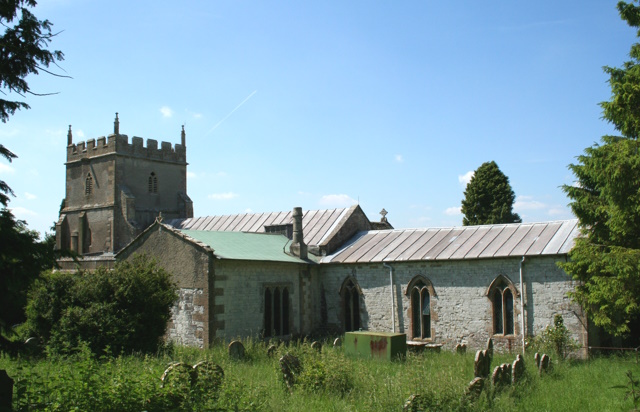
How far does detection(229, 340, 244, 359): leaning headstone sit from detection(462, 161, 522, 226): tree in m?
24.9

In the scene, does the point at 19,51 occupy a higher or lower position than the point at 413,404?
higher

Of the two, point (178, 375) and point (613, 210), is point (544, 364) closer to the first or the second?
point (613, 210)

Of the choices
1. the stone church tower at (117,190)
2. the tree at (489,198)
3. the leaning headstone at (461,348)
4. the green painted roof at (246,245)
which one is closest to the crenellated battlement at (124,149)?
the stone church tower at (117,190)

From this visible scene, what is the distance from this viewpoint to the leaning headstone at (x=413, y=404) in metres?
10.4

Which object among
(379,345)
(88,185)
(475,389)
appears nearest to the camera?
(475,389)

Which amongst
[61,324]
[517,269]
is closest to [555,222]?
[517,269]

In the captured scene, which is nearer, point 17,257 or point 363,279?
point 17,257

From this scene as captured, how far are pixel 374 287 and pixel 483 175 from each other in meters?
19.4

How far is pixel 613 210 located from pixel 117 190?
28.0 meters

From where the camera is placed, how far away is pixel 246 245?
74.2 ft

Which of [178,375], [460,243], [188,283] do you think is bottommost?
[178,375]

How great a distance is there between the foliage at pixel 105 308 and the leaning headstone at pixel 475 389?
31.2 ft

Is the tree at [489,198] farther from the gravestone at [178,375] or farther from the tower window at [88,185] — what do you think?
the gravestone at [178,375]

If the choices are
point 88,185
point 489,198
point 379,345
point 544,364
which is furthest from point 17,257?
point 489,198
